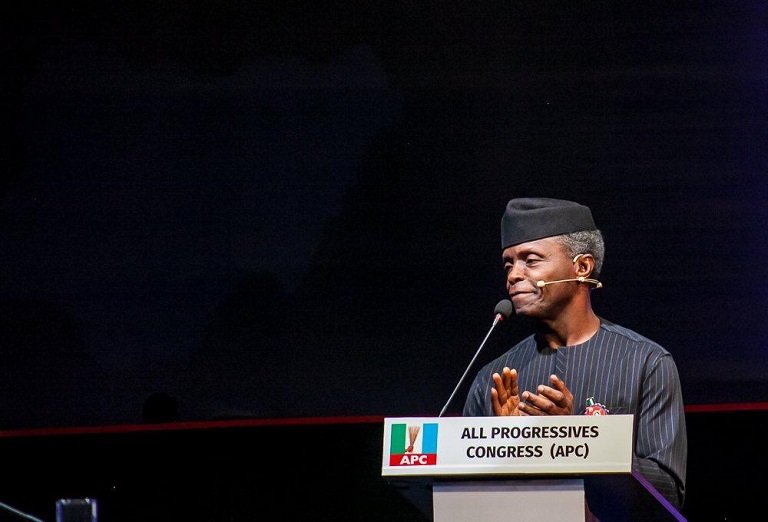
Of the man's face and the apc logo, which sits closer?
the apc logo

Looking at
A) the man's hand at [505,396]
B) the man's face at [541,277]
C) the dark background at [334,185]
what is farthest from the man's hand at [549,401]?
the dark background at [334,185]

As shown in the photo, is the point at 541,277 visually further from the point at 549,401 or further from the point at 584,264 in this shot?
the point at 549,401

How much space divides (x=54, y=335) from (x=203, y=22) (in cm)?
129

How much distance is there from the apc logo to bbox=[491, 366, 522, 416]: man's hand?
45 cm

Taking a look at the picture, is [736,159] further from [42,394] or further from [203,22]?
[42,394]

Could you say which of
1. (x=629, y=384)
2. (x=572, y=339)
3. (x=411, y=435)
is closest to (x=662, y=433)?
(x=629, y=384)

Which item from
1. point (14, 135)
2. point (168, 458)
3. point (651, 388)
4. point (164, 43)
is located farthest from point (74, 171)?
point (651, 388)

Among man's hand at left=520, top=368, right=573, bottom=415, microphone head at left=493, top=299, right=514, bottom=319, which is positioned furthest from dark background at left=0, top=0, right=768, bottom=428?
man's hand at left=520, top=368, right=573, bottom=415

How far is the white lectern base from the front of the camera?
6.61 feet

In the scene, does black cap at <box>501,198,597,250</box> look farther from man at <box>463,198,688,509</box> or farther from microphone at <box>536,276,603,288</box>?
microphone at <box>536,276,603,288</box>

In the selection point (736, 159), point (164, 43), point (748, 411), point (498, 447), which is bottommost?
point (498, 447)

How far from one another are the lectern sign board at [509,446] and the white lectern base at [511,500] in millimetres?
48

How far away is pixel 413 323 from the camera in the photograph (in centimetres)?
414

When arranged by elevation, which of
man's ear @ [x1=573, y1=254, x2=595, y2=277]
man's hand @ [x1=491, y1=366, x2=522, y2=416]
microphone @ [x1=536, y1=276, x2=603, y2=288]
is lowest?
man's hand @ [x1=491, y1=366, x2=522, y2=416]
